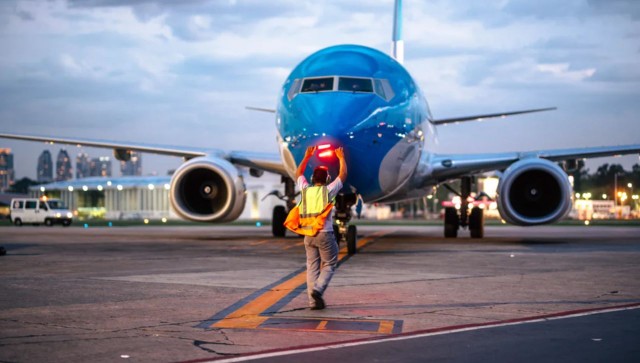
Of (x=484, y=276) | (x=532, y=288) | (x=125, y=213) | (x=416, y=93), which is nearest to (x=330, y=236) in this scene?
(x=532, y=288)

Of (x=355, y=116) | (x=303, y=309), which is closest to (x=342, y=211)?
(x=355, y=116)

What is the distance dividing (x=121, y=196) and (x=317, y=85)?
224 ft

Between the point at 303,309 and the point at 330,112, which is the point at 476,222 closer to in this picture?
the point at 330,112

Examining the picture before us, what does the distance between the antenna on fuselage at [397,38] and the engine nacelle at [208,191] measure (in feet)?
32.3

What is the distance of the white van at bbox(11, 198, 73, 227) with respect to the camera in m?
47.1

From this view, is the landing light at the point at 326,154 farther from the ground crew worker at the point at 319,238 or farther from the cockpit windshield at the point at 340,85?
the ground crew worker at the point at 319,238

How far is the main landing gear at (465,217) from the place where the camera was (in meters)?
24.7

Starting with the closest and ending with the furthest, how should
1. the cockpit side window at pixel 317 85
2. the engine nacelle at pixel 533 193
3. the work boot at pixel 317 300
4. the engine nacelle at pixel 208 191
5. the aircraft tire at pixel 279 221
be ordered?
the work boot at pixel 317 300
the cockpit side window at pixel 317 85
the engine nacelle at pixel 533 193
the engine nacelle at pixel 208 191
the aircraft tire at pixel 279 221

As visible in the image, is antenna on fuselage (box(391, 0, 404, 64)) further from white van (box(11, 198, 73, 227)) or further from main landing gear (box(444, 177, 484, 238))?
white van (box(11, 198, 73, 227))

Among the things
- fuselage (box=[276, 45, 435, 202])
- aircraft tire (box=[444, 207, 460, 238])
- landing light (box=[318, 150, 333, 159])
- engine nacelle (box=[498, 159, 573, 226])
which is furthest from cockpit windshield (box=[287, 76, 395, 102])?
aircraft tire (box=[444, 207, 460, 238])

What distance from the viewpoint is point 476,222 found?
2512 centimetres

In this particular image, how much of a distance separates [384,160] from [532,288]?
255 inches

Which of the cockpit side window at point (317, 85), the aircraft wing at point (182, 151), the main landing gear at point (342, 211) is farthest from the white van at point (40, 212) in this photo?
the main landing gear at point (342, 211)

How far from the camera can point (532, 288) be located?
10.6 meters
